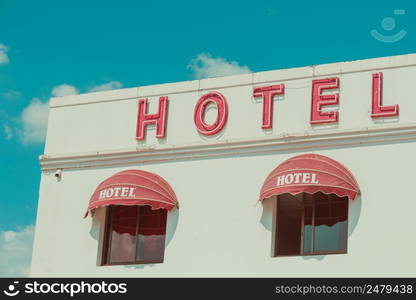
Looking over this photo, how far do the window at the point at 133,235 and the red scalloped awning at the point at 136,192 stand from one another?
2.05ft

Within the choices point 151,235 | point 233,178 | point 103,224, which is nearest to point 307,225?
point 233,178

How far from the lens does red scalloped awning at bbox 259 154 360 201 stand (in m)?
21.0

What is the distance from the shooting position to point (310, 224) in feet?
71.1

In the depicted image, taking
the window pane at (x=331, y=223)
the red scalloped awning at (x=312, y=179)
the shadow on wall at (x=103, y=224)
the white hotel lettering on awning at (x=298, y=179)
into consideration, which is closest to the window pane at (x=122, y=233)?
the shadow on wall at (x=103, y=224)

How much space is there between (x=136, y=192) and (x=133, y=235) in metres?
1.19

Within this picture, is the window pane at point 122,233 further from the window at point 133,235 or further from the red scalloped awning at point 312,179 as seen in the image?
the red scalloped awning at point 312,179

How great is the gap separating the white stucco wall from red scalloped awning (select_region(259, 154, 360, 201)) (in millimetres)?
304

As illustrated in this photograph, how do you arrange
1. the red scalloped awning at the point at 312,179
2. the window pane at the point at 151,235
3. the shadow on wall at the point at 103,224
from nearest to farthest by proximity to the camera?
1. the red scalloped awning at the point at 312,179
2. the shadow on wall at the point at 103,224
3. the window pane at the point at 151,235

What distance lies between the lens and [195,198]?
75.0 feet

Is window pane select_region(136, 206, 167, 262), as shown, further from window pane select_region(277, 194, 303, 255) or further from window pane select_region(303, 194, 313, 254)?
window pane select_region(303, 194, 313, 254)

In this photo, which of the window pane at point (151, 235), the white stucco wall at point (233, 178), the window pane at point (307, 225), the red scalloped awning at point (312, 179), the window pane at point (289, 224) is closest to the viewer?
the white stucco wall at point (233, 178)

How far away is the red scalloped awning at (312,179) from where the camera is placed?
2105 centimetres

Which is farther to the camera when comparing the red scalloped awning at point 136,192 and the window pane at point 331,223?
the red scalloped awning at point 136,192

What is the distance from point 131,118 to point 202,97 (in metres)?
1.94
